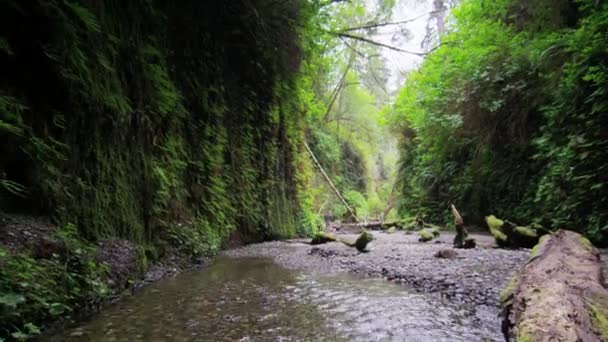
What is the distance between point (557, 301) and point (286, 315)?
2.00 m

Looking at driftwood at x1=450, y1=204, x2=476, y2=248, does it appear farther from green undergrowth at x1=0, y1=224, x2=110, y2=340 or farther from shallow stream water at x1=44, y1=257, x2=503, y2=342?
green undergrowth at x1=0, y1=224, x2=110, y2=340

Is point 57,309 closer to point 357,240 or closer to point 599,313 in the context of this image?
point 599,313

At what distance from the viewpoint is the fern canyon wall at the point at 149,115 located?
10.3ft

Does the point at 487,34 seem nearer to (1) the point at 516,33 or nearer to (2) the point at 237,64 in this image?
(1) the point at 516,33

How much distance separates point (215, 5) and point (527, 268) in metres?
8.03

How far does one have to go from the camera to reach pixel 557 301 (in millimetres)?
1927

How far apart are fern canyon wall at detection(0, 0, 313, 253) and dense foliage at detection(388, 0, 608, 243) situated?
230 inches

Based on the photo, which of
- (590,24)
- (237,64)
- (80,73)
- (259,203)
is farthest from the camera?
(259,203)

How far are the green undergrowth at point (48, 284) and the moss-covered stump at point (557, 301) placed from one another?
3056 millimetres

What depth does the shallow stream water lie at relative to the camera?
97.2 inches

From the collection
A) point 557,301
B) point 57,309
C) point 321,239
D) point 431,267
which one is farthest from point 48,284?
point 321,239

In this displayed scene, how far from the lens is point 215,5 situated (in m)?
7.88

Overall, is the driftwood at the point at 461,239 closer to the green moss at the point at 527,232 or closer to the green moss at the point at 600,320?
the green moss at the point at 527,232

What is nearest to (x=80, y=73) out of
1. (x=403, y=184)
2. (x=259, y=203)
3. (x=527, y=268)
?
(x=527, y=268)
